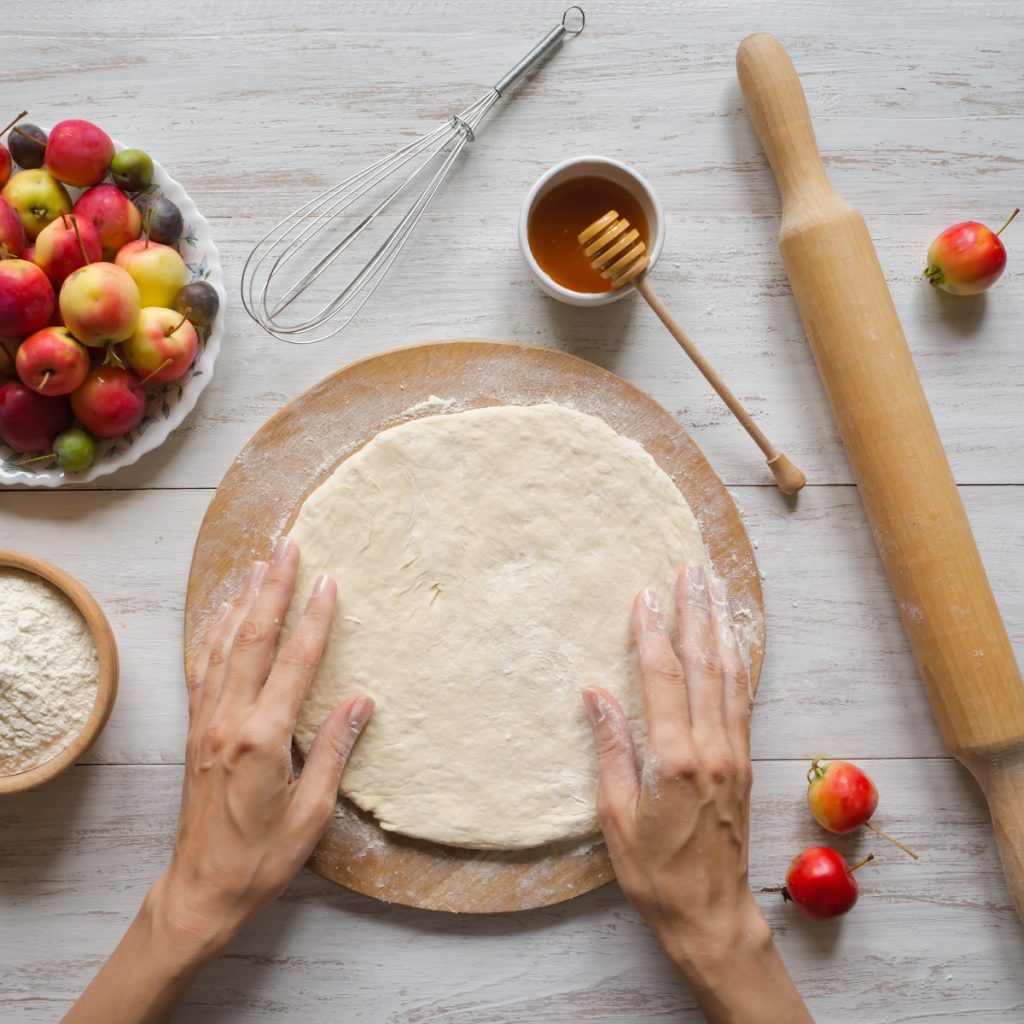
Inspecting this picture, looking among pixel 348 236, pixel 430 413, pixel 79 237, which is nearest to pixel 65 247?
pixel 79 237

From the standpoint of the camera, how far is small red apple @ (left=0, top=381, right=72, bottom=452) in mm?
1327

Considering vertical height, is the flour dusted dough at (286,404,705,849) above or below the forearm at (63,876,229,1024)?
above

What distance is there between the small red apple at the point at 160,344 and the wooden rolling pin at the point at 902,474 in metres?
0.95

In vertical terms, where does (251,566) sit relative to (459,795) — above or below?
above

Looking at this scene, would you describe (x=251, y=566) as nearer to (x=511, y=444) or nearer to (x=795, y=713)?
(x=511, y=444)

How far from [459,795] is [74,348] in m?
0.87

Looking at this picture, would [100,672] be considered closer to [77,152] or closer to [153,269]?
[153,269]

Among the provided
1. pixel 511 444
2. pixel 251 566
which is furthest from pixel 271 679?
pixel 511 444

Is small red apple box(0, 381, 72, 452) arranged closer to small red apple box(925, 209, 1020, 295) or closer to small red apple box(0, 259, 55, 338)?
small red apple box(0, 259, 55, 338)

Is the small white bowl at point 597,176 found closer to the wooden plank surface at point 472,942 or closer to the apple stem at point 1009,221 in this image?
the apple stem at point 1009,221

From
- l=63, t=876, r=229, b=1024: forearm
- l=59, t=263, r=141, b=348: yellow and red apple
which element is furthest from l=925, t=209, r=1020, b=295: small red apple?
l=63, t=876, r=229, b=1024: forearm

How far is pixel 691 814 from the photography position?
1.27m

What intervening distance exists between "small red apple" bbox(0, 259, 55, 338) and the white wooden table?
265 millimetres

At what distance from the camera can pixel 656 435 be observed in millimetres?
1417
